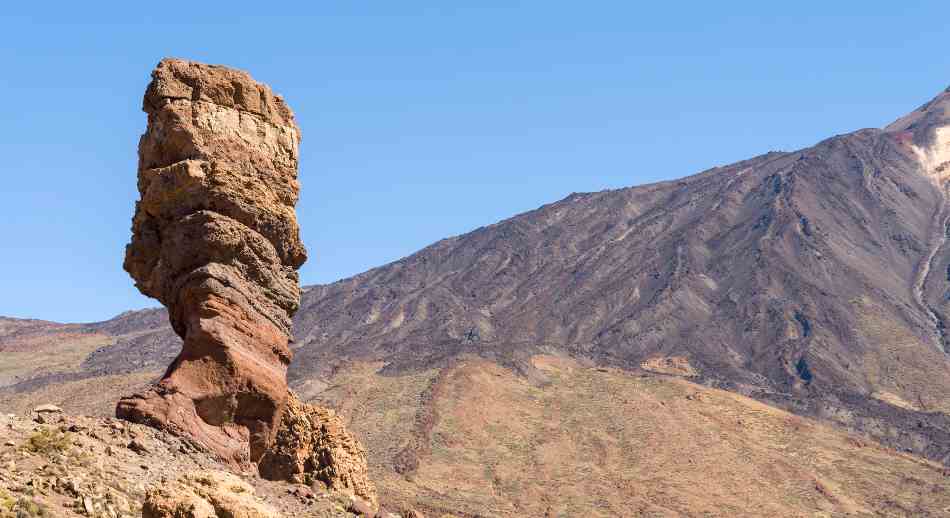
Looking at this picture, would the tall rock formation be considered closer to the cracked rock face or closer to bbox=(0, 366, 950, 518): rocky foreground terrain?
the cracked rock face

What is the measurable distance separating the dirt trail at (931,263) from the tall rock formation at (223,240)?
4422 inches

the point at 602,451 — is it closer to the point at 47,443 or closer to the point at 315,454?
the point at 315,454

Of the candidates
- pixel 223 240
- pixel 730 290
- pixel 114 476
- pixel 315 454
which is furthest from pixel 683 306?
pixel 114 476

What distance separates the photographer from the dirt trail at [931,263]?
128562 millimetres

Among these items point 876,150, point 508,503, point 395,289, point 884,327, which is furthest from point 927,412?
point 876,150

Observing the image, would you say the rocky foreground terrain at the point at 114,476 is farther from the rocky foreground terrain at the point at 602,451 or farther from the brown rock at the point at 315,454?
the rocky foreground terrain at the point at 602,451

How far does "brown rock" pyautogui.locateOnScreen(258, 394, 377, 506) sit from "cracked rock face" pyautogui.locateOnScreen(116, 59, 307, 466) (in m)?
0.63

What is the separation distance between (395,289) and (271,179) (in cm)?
12858

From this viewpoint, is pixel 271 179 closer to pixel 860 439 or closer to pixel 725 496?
pixel 725 496

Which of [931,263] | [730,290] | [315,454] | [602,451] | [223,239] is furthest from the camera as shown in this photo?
[931,263]

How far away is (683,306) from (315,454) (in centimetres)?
11189

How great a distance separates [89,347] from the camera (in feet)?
410

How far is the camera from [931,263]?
150 metres

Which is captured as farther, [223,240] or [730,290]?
[730,290]
